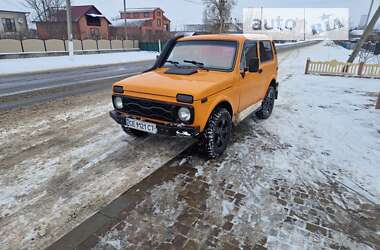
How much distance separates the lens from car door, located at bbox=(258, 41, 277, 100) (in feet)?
18.9

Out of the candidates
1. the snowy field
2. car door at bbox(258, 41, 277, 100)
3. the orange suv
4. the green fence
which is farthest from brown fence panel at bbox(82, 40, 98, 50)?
car door at bbox(258, 41, 277, 100)

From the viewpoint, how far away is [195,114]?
11.8 feet

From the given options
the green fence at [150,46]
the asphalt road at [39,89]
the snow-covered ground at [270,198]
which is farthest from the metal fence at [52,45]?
the snow-covered ground at [270,198]

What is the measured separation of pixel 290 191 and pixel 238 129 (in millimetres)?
2522

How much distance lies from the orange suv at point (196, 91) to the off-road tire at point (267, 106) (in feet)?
3.03

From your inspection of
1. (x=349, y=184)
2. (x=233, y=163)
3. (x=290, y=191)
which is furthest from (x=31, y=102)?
(x=349, y=184)

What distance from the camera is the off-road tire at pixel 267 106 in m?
6.43

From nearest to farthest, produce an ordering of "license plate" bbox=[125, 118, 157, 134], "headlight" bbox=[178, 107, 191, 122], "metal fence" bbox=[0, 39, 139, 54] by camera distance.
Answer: "headlight" bbox=[178, 107, 191, 122], "license plate" bbox=[125, 118, 157, 134], "metal fence" bbox=[0, 39, 139, 54]

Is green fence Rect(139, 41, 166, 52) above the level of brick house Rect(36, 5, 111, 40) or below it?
below

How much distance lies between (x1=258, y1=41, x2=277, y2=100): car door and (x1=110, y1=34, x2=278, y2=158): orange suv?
0.22 m

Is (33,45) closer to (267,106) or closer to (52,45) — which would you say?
(52,45)

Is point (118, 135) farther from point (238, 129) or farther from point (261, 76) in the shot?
point (261, 76)

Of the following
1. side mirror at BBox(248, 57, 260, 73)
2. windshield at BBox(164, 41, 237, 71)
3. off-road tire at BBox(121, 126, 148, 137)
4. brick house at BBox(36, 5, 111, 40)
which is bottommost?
off-road tire at BBox(121, 126, 148, 137)

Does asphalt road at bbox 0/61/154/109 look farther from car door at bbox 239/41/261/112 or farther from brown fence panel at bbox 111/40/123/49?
brown fence panel at bbox 111/40/123/49
